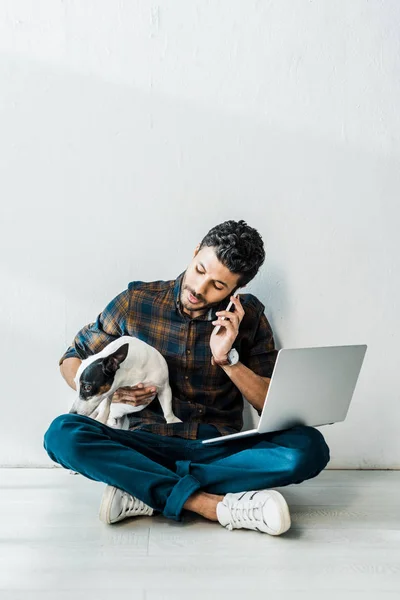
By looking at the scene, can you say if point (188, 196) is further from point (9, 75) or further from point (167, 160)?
point (9, 75)

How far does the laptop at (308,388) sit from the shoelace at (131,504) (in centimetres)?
28

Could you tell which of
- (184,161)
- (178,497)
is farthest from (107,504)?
(184,161)

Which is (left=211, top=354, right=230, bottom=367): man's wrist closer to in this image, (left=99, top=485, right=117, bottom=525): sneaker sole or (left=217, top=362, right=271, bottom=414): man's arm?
(left=217, top=362, right=271, bottom=414): man's arm

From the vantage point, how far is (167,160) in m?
2.67

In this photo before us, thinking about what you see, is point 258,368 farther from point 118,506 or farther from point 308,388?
point 118,506

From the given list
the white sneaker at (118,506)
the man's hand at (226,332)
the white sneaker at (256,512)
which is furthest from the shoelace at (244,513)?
the man's hand at (226,332)

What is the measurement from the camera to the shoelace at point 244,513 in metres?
1.98

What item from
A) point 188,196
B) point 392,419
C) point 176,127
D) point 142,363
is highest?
point 176,127

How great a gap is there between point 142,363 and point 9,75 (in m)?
1.16

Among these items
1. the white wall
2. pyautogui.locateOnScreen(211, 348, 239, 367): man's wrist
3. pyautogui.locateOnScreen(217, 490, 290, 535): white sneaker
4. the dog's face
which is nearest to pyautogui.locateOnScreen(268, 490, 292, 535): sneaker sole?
pyautogui.locateOnScreen(217, 490, 290, 535): white sneaker

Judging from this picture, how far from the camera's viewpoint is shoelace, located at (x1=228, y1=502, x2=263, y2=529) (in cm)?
198

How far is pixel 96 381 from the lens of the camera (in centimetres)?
215

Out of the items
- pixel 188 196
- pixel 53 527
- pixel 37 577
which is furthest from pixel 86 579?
pixel 188 196

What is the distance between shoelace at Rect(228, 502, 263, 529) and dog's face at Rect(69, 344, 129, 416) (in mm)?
504
